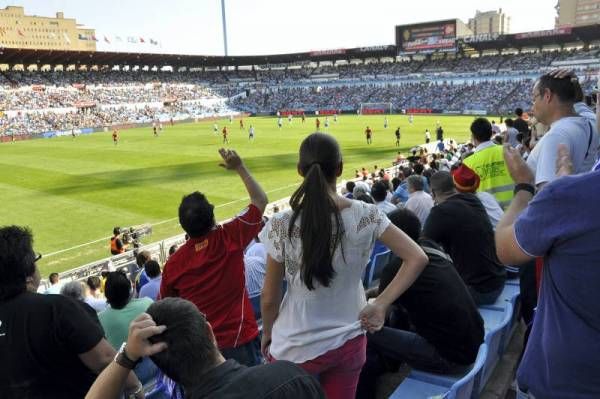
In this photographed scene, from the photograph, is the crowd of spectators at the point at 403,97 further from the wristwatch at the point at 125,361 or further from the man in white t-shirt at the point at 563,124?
the wristwatch at the point at 125,361

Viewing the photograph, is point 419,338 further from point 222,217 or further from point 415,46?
point 415,46

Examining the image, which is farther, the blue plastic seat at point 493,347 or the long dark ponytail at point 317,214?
the blue plastic seat at point 493,347

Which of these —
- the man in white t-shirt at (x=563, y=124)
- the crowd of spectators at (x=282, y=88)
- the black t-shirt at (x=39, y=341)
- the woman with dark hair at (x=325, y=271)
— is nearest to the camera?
the black t-shirt at (x=39, y=341)

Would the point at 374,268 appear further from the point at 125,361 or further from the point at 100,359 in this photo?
the point at 125,361

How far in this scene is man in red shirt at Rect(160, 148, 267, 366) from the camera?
365 centimetres

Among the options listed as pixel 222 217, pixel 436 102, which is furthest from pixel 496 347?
pixel 436 102

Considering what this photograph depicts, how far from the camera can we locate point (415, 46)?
7838 centimetres

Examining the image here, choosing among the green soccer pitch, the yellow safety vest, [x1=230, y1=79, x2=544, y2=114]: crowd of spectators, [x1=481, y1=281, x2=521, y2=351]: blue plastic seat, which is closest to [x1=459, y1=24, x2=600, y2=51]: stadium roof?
[x1=230, y1=79, x2=544, y2=114]: crowd of spectators

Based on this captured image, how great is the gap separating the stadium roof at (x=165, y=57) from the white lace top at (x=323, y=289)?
66.0 metres

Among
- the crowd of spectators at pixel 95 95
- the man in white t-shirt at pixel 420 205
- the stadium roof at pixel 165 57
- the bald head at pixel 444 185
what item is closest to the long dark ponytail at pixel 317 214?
the bald head at pixel 444 185

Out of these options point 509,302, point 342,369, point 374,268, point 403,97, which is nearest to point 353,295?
point 342,369

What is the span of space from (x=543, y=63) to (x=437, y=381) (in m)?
74.1

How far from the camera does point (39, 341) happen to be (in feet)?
8.04

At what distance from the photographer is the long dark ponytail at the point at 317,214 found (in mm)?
2543
